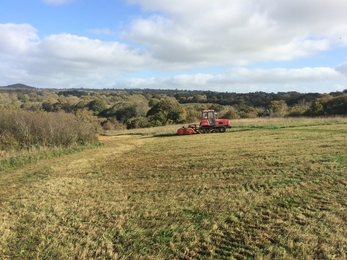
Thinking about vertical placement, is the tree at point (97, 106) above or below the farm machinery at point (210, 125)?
above

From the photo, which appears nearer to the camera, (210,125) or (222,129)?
(210,125)

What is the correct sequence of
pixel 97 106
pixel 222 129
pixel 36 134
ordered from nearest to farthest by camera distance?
pixel 36 134 < pixel 222 129 < pixel 97 106

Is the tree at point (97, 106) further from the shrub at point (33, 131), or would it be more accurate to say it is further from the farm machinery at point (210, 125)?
the shrub at point (33, 131)

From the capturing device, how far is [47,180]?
9430 millimetres

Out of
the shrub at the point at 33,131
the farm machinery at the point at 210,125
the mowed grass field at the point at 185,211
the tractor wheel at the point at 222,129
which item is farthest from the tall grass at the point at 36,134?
the tractor wheel at the point at 222,129

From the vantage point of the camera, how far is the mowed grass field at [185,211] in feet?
14.8

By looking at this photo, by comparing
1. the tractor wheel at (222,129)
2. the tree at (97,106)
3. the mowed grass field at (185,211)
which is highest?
the tree at (97,106)

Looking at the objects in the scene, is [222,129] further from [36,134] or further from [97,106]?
[97,106]

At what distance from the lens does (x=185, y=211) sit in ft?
19.8

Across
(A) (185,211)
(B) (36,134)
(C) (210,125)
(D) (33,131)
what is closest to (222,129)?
(C) (210,125)

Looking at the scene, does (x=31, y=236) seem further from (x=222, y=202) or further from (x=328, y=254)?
(x=328, y=254)

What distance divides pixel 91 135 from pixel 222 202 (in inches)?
614

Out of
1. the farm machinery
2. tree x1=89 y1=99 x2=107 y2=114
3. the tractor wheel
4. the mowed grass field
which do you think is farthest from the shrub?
tree x1=89 y1=99 x2=107 y2=114

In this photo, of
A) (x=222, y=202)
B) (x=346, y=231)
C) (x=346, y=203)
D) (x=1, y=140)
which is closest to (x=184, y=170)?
(x=222, y=202)
